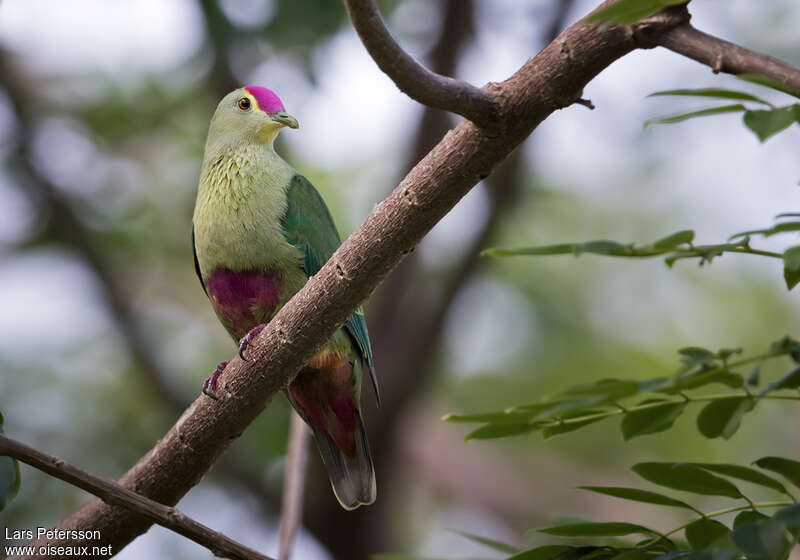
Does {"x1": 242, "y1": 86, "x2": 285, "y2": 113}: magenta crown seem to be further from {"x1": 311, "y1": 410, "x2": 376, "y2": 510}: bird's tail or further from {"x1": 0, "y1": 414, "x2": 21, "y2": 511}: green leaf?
{"x1": 0, "y1": 414, "x2": 21, "y2": 511}: green leaf

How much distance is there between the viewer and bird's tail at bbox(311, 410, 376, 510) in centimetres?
307

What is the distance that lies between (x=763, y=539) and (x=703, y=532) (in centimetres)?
31

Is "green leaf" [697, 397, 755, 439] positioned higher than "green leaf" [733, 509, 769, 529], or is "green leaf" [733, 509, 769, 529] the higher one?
"green leaf" [697, 397, 755, 439]

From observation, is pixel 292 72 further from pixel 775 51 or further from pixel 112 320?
pixel 775 51

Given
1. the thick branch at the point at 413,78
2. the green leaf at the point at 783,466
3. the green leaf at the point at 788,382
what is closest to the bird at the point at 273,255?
the thick branch at the point at 413,78

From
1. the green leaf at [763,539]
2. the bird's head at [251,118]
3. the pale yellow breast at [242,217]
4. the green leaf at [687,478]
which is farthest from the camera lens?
the bird's head at [251,118]

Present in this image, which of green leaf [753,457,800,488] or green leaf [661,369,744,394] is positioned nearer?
Result: green leaf [661,369,744,394]

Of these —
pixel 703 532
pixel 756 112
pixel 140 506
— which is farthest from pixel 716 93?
pixel 140 506

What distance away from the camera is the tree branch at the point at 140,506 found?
1.81m

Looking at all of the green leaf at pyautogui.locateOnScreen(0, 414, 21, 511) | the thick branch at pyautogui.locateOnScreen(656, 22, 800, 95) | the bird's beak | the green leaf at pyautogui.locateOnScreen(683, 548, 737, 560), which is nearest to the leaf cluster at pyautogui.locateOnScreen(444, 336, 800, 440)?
the green leaf at pyautogui.locateOnScreen(683, 548, 737, 560)

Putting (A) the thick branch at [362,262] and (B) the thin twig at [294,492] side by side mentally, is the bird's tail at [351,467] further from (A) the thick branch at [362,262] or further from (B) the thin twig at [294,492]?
(A) the thick branch at [362,262]

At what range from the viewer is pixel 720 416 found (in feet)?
5.22

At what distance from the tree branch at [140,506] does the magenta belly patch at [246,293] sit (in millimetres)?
1034

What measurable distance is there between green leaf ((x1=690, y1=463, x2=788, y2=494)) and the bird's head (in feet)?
6.27
